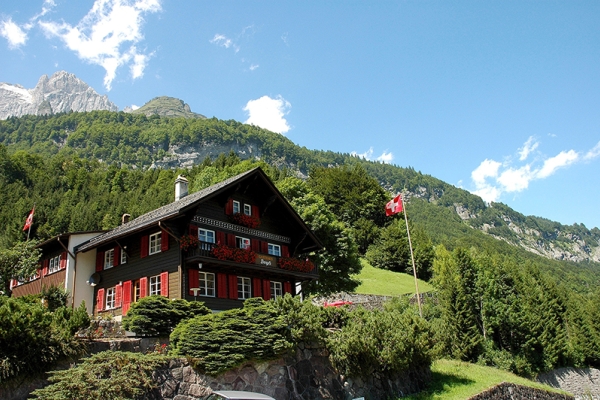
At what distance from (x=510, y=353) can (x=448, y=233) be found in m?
138

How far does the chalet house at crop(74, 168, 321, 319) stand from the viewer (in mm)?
25688

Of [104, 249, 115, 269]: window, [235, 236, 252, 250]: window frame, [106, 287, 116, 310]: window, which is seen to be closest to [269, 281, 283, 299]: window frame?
[235, 236, 252, 250]: window frame

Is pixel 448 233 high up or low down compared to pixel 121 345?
up

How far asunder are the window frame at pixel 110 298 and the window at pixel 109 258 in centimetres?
142

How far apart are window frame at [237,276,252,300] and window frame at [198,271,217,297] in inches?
69.2

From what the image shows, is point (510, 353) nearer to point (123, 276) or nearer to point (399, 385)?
point (399, 385)

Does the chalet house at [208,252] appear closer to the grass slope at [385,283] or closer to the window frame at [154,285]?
the window frame at [154,285]

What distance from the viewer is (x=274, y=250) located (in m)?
32.1

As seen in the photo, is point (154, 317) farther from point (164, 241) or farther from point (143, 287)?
point (143, 287)

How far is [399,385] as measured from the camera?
2312 centimetres

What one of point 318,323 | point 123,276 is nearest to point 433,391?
point 318,323

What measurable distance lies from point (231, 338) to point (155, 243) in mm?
11322

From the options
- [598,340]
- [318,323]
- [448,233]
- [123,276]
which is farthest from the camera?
[448,233]

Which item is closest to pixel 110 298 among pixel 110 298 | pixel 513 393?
pixel 110 298
